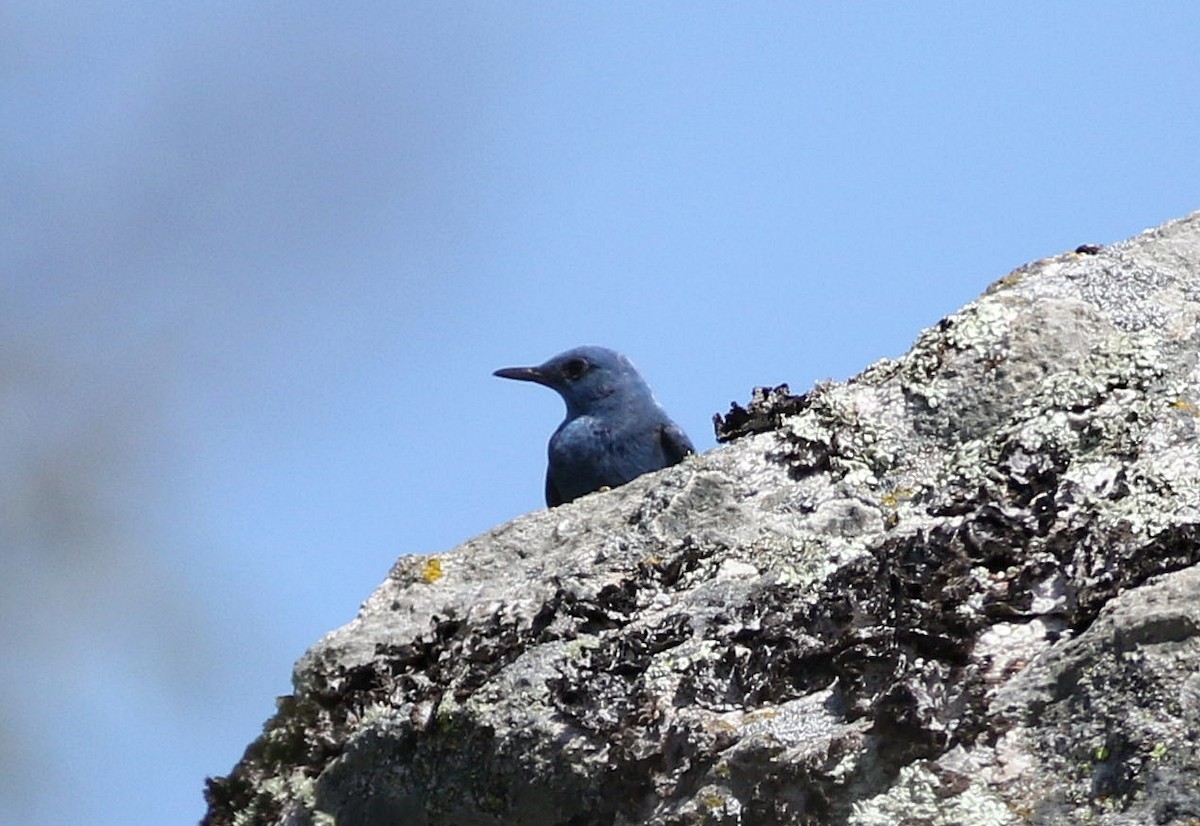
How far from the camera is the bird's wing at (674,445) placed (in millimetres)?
8531

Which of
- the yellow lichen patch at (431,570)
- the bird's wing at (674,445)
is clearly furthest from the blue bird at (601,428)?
the yellow lichen patch at (431,570)

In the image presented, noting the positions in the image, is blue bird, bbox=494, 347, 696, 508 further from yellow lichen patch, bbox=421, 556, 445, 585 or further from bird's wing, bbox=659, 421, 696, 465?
yellow lichen patch, bbox=421, 556, 445, 585

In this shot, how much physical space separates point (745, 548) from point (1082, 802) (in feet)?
4.34

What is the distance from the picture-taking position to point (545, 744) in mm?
3602

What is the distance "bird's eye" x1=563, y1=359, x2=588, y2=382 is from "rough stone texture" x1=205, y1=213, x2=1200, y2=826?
432 cm

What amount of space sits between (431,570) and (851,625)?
1.35m

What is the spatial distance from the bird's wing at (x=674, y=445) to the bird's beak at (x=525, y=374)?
2.85ft

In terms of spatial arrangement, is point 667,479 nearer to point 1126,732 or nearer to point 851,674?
point 851,674

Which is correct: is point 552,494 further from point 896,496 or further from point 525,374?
point 896,496

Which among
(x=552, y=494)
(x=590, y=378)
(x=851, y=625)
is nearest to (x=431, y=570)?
(x=851, y=625)

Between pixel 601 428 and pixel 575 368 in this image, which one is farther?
pixel 575 368

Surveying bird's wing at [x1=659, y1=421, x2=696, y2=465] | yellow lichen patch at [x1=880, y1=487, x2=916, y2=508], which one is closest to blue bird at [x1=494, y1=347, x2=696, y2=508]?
bird's wing at [x1=659, y1=421, x2=696, y2=465]

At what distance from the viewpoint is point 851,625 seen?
3518mm

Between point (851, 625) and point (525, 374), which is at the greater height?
point (525, 374)
